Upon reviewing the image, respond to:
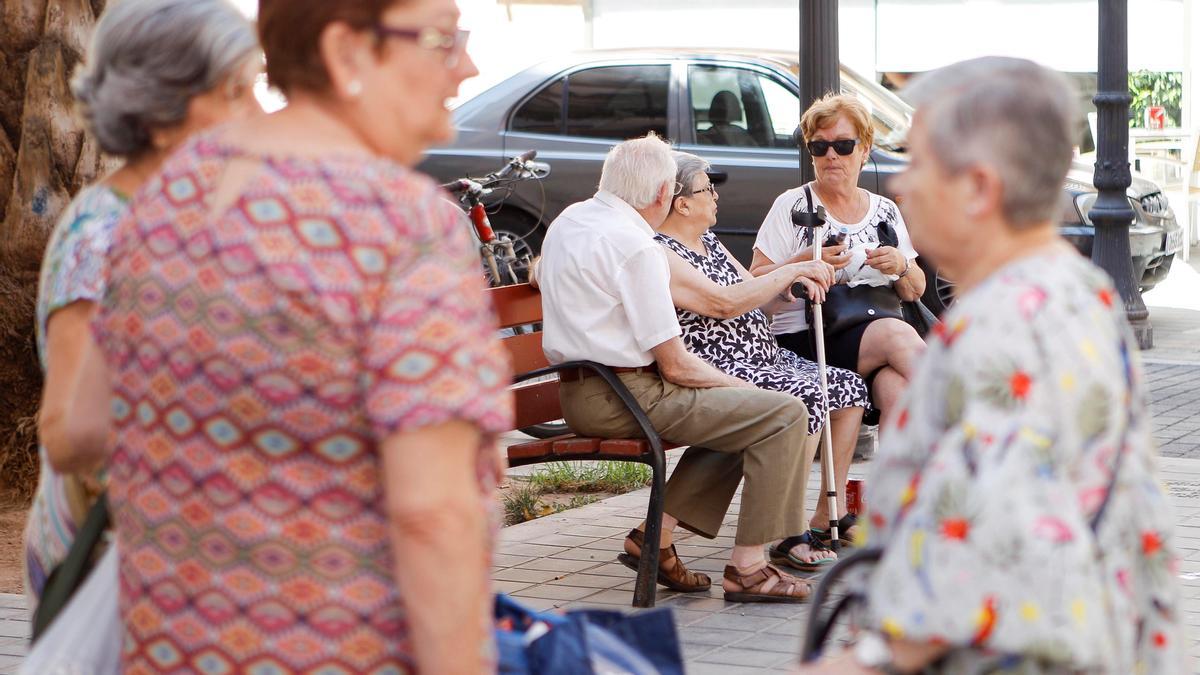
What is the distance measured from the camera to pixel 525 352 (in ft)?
18.3

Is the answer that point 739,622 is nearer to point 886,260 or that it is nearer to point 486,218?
point 886,260

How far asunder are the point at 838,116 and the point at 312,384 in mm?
4574

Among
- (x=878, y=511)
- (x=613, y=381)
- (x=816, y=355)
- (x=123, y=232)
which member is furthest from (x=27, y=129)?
(x=878, y=511)

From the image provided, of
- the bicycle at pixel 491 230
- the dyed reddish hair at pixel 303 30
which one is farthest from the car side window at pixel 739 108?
the dyed reddish hair at pixel 303 30

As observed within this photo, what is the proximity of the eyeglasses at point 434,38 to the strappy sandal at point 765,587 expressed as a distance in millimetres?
3420

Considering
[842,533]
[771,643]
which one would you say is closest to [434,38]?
[771,643]

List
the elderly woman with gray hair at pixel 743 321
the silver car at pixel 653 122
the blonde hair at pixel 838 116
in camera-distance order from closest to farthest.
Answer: the elderly woman with gray hair at pixel 743 321 < the blonde hair at pixel 838 116 < the silver car at pixel 653 122

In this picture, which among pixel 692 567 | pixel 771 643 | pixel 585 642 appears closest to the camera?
pixel 585 642

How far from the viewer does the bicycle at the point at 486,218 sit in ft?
28.4

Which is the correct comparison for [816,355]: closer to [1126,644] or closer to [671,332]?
[671,332]

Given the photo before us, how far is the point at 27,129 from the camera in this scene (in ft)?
20.0

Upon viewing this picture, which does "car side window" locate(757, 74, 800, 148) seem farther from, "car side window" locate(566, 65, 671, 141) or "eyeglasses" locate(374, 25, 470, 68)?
"eyeglasses" locate(374, 25, 470, 68)

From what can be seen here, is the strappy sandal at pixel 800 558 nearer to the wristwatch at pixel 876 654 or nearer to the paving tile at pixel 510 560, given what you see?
the paving tile at pixel 510 560

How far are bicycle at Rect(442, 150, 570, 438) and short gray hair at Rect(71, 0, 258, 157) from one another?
536 cm
